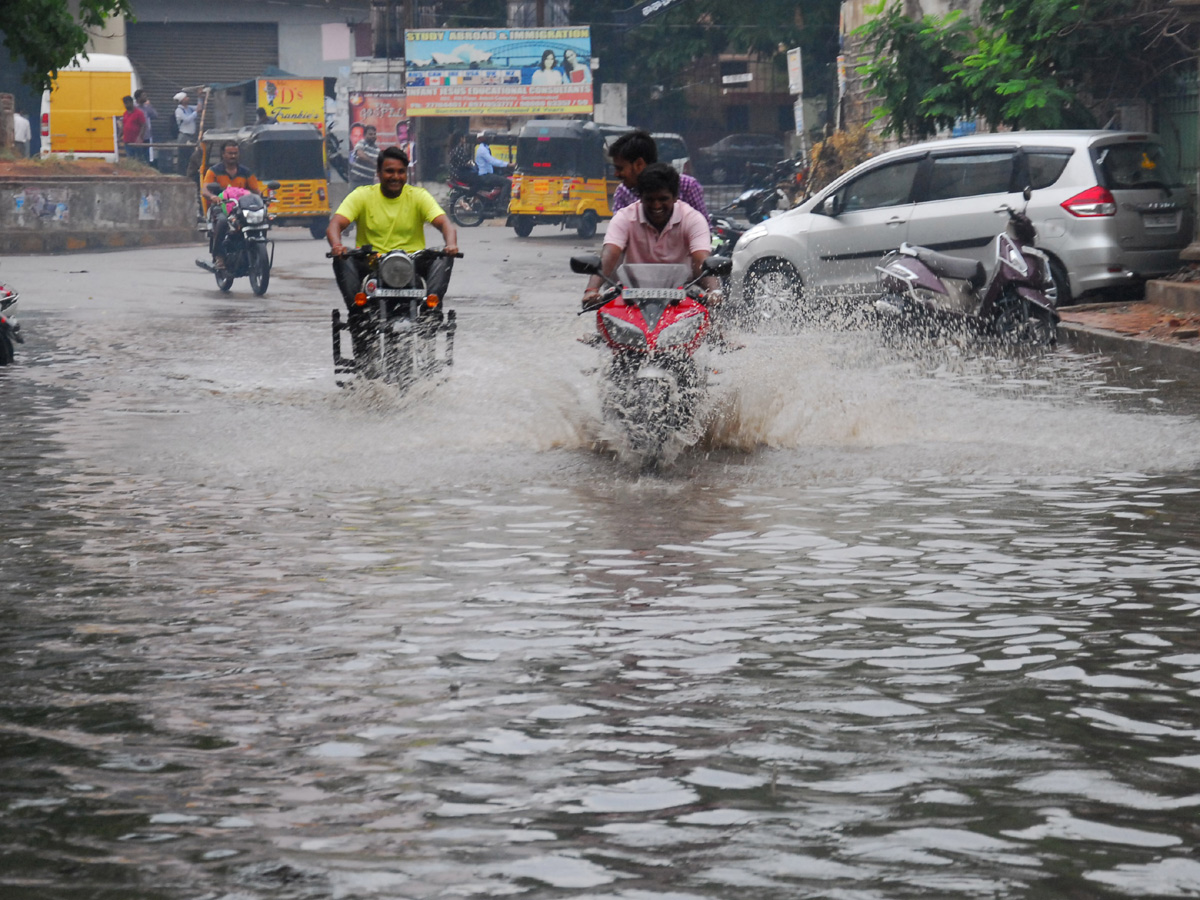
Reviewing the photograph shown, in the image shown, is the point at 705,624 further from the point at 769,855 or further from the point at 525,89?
the point at 525,89

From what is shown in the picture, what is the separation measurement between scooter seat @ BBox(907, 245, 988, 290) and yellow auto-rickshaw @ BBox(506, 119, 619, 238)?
22.9m

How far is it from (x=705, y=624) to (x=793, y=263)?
1370 cm

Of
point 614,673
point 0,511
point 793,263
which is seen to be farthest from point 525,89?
point 614,673

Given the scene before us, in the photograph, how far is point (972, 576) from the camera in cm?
661

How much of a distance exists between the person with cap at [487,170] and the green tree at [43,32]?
24727 millimetres

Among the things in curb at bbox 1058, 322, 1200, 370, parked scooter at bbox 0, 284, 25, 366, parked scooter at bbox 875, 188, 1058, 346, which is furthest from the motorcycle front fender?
parked scooter at bbox 0, 284, 25, 366

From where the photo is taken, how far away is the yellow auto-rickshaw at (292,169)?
39656mm

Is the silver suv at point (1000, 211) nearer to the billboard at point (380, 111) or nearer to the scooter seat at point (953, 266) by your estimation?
the scooter seat at point (953, 266)

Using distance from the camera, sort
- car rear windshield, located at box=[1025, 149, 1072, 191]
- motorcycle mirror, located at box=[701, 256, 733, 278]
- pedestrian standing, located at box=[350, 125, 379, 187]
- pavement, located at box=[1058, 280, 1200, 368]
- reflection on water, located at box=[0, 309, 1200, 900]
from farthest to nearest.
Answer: pedestrian standing, located at box=[350, 125, 379, 187] → car rear windshield, located at box=[1025, 149, 1072, 191] → pavement, located at box=[1058, 280, 1200, 368] → motorcycle mirror, located at box=[701, 256, 733, 278] → reflection on water, located at box=[0, 309, 1200, 900]

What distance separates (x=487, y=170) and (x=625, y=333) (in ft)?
116

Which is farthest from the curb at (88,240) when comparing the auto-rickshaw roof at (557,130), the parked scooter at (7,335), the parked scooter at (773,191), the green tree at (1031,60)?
the parked scooter at (7,335)

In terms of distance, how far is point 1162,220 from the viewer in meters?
17.7

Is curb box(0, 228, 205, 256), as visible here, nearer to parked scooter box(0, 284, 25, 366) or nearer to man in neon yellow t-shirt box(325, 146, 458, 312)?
parked scooter box(0, 284, 25, 366)

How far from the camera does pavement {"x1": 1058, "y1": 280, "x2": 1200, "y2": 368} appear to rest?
48.8 ft
